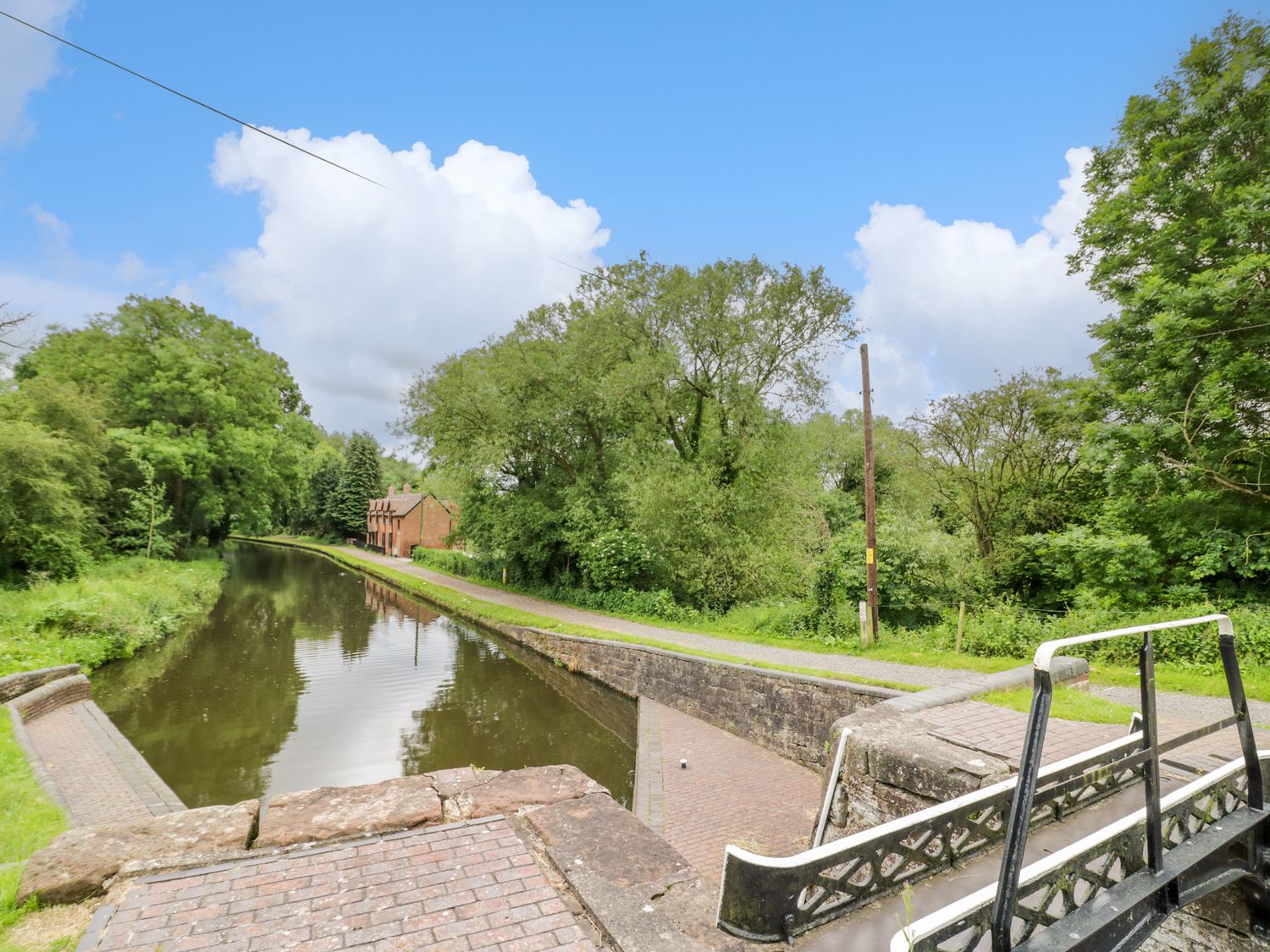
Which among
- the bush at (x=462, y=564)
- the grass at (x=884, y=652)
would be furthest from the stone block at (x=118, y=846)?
the bush at (x=462, y=564)

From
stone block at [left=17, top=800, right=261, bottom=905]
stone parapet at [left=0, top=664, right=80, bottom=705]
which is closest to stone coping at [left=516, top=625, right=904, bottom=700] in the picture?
stone block at [left=17, top=800, right=261, bottom=905]

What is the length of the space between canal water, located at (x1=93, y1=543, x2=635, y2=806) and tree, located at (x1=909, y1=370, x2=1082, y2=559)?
12.5 metres

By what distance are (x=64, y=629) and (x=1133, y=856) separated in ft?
65.4

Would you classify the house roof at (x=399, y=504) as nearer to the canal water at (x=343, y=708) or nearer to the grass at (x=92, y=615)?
the grass at (x=92, y=615)

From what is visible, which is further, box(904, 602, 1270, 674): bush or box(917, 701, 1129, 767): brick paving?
box(904, 602, 1270, 674): bush

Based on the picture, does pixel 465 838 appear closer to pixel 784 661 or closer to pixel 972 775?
pixel 972 775

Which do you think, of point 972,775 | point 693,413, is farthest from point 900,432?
point 972,775

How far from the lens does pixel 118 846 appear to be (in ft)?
11.7

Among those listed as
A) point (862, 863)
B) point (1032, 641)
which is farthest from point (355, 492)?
point (862, 863)

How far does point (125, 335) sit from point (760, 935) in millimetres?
Result: 36488

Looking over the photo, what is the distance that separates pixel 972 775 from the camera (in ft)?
15.9

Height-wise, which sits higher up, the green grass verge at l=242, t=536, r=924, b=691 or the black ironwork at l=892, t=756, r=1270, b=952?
the black ironwork at l=892, t=756, r=1270, b=952

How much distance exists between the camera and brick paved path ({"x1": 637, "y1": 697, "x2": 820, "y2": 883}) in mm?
6660

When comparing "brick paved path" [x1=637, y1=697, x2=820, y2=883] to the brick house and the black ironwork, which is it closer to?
the black ironwork
